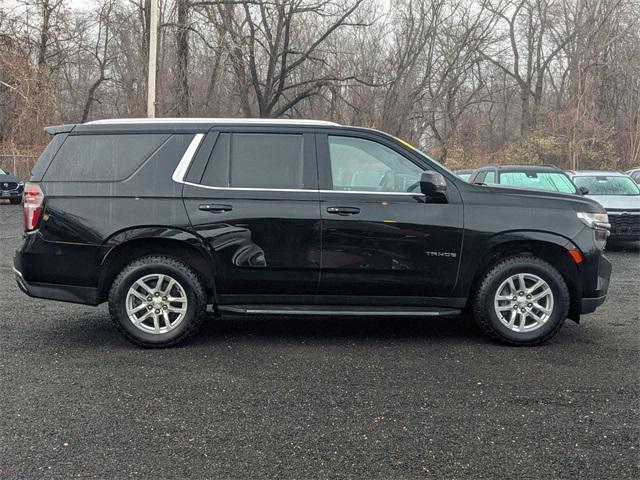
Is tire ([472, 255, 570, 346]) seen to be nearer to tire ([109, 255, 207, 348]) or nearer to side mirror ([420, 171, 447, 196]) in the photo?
side mirror ([420, 171, 447, 196])

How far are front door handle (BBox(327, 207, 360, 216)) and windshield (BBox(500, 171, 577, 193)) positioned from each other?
6.74m

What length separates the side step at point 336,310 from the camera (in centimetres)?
504

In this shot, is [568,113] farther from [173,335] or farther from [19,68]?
[173,335]

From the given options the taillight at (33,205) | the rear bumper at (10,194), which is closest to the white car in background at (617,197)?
the taillight at (33,205)

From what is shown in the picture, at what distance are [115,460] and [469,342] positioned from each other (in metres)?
3.31

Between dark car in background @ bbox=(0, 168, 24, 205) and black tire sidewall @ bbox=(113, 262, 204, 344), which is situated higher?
dark car in background @ bbox=(0, 168, 24, 205)

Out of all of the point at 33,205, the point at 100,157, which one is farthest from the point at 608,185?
the point at 33,205

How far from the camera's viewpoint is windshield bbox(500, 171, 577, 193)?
10828 mm

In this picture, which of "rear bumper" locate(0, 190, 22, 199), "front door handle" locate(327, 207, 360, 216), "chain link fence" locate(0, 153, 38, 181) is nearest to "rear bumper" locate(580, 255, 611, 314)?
"front door handle" locate(327, 207, 360, 216)

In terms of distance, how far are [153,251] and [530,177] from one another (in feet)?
27.0

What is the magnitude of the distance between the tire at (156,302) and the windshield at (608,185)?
9.91 m

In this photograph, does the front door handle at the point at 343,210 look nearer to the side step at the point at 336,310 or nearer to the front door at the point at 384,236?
the front door at the point at 384,236

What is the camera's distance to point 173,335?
5.04 metres

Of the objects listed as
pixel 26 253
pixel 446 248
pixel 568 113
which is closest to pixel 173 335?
pixel 26 253
